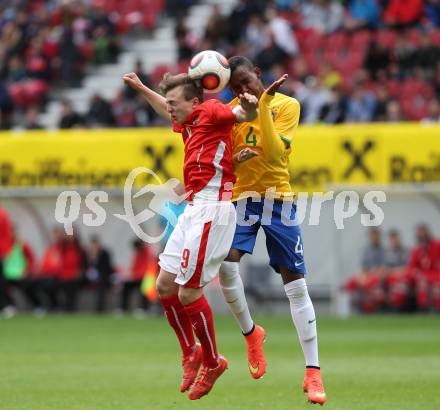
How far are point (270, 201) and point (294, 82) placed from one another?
13.5 metres

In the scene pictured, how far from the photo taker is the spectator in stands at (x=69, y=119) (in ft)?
76.0

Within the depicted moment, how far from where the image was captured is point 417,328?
57.3 feet

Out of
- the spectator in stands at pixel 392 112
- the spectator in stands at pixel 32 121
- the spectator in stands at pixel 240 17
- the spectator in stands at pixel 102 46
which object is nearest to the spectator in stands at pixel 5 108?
the spectator in stands at pixel 32 121

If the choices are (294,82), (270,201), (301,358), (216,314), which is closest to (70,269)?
(216,314)

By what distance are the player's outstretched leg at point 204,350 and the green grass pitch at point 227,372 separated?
393 mm

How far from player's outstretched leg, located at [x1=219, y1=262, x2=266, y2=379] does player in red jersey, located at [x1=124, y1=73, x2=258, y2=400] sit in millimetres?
497

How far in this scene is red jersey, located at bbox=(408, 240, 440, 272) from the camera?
20016 millimetres

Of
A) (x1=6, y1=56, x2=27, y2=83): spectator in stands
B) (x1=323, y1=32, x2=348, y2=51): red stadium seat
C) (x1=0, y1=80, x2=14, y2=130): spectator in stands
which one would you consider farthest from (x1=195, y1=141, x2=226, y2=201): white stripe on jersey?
(x1=6, y1=56, x2=27, y2=83): spectator in stands

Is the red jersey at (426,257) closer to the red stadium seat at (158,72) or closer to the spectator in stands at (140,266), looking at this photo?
the spectator in stands at (140,266)

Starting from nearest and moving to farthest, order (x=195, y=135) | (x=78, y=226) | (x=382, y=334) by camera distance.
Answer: (x=195, y=135) < (x=382, y=334) < (x=78, y=226)

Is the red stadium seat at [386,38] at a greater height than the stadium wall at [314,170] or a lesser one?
greater

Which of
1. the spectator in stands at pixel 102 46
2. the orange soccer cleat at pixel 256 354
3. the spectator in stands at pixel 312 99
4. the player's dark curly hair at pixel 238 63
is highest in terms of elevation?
the spectator in stands at pixel 102 46

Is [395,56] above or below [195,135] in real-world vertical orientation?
above

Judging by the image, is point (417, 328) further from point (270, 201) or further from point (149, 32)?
point (149, 32)
